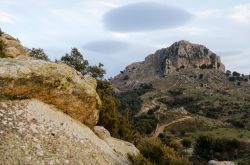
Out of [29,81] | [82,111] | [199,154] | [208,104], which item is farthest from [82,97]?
[208,104]

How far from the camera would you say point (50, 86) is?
22359 mm

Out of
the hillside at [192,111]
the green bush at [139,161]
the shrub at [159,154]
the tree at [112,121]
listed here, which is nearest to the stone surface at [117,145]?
the shrub at [159,154]

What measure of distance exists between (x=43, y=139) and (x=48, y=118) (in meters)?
1.99

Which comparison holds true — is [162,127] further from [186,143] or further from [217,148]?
[217,148]

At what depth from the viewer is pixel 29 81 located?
70.1 ft

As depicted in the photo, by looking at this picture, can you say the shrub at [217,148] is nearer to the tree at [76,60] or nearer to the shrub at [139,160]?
the tree at [76,60]

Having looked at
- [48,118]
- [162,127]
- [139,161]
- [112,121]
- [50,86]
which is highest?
[50,86]

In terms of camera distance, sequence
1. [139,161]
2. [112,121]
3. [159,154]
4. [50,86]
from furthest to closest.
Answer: [112,121] → [159,154] → [139,161] → [50,86]

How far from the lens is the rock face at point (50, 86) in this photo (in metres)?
20.6

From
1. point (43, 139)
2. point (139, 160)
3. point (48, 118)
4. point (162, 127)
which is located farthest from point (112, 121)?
point (162, 127)

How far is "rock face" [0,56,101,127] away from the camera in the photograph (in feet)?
67.7

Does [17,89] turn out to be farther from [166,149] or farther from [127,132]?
[127,132]

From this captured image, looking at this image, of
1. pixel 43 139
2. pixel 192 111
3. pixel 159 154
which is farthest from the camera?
pixel 192 111

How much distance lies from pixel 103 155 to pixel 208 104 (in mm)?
140962
